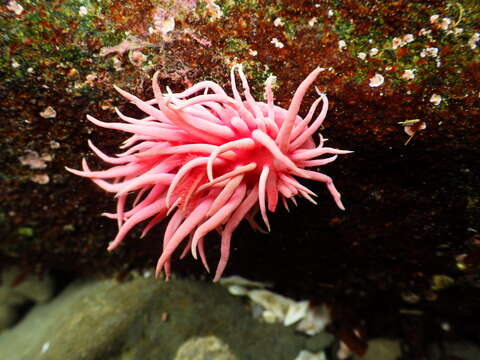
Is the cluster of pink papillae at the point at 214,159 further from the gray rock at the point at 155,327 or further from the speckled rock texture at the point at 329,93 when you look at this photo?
the gray rock at the point at 155,327

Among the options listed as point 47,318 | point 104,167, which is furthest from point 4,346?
point 104,167

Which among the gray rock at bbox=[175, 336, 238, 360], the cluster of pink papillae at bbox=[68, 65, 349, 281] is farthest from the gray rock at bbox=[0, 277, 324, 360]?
the cluster of pink papillae at bbox=[68, 65, 349, 281]

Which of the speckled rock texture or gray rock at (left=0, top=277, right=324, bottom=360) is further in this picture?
gray rock at (left=0, top=277, right=324, bottom=360)

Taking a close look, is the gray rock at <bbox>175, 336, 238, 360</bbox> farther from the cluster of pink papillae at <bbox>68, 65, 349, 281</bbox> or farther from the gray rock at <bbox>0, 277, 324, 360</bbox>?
the cluster of pink papillae at <bbox>68, 65, 349, 281</bbox>

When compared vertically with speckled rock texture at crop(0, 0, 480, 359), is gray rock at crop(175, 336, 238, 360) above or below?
below

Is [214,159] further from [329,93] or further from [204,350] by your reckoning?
[204,350]

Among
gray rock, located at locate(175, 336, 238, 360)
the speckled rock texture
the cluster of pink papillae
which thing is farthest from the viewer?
gray rock, located at locate(175, 336, 238, 360)

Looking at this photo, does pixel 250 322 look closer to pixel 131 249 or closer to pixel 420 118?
pixel 131 249

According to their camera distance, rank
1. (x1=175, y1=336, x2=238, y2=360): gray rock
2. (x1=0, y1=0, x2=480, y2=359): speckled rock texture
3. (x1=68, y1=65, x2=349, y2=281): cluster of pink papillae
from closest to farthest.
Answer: (x1=68, y1=65, x2=349, y2=281): cluster of pink papillae → (x1=0, y1=0, x2=480, y2=359): speckled rock texture → (x1=175, y1=336, x2=238, y2=360): gray rock
